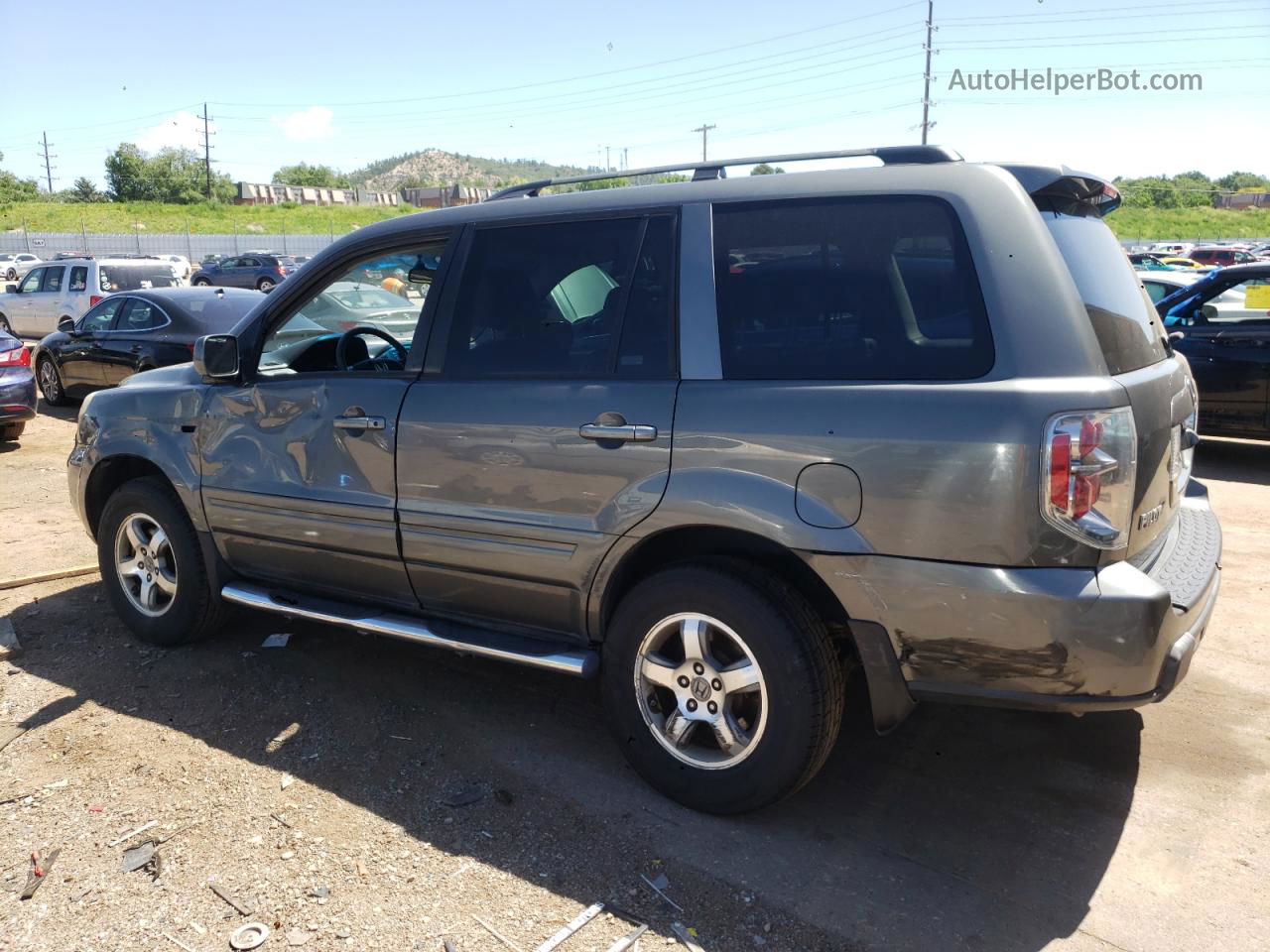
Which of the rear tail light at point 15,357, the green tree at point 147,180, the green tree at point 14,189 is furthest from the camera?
the green tree at point 147,180

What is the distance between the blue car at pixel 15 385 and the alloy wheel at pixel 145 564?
5.97 m

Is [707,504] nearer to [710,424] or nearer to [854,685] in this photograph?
[710,424]

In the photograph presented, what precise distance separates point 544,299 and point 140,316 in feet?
29.9

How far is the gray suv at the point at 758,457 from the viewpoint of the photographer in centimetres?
266

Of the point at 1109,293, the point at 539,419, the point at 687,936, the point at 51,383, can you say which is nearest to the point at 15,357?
the point at 51,383

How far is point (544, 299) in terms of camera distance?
11.8ft

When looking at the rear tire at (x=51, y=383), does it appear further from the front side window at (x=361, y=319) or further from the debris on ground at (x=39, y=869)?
the debris on ground at (x=39, y=869)

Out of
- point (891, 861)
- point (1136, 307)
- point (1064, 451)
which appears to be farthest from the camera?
point (1136, 307)

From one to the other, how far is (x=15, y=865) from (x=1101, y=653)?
10.7 feet

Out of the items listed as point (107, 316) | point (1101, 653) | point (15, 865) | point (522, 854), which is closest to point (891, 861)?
point (1101, 653)

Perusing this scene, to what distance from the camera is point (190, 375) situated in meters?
4.59

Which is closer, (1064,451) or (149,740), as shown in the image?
(1064,451)

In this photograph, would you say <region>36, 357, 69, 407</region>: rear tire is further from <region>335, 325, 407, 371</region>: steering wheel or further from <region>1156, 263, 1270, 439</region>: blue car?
<region>1156, 263, 1270, 439</region>: blue car

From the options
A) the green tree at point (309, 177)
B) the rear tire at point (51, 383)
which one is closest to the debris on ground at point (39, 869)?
the rear tire at point (51, 383)
